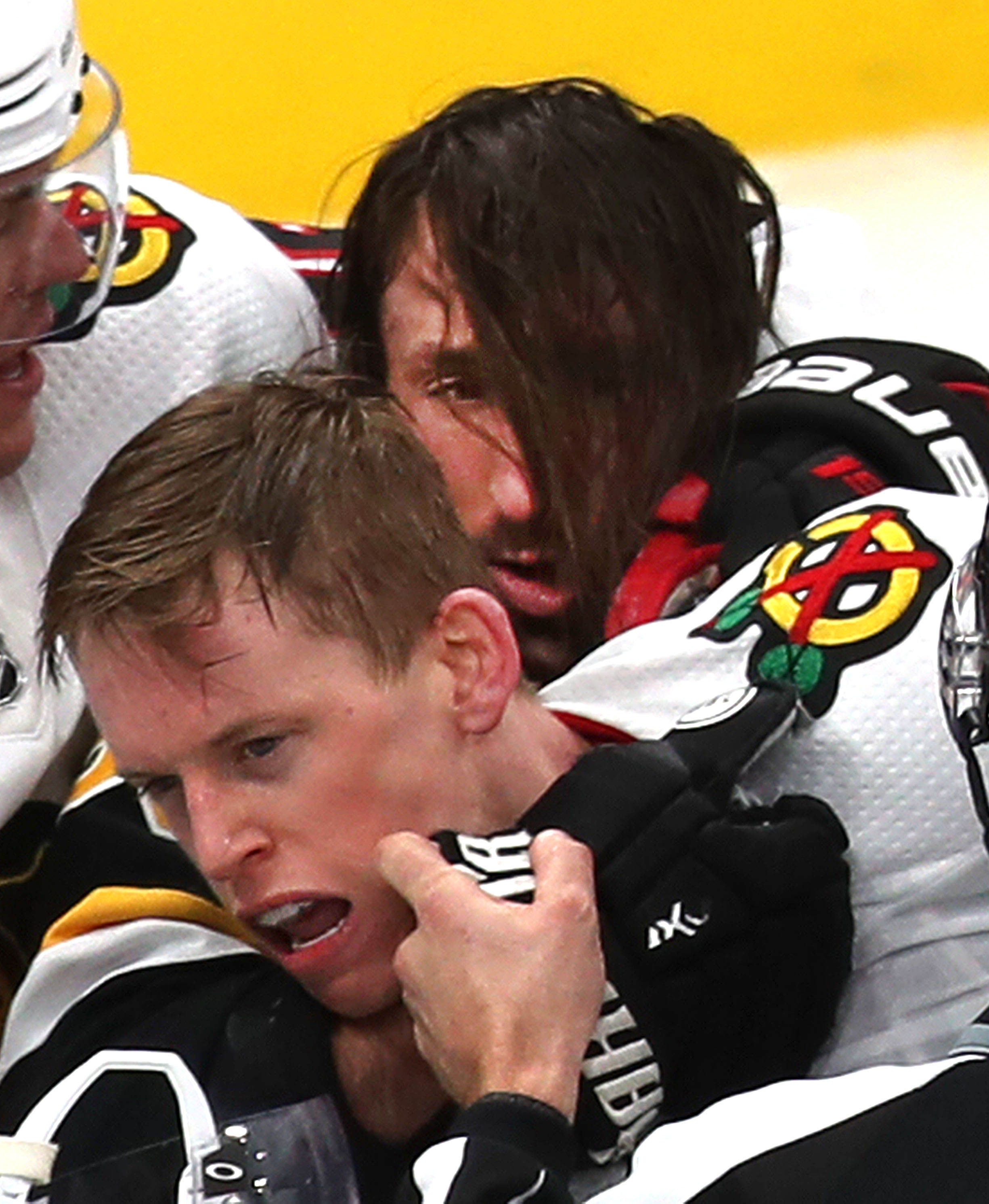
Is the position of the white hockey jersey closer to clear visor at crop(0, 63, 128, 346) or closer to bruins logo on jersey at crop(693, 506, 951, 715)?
clear visor at crop(0, 63, 128, 346)

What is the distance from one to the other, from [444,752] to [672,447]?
429mm

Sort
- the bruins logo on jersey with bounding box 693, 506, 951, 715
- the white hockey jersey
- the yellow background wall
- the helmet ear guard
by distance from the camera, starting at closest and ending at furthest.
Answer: the helmet ear guard < the bruins logo on jersey with bounding box 693, 506, 951, 715 < the white hockey jersey < the yellow background wall

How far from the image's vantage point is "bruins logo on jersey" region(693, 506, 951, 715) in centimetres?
130

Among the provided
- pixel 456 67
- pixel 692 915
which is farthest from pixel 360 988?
pixel 456 67

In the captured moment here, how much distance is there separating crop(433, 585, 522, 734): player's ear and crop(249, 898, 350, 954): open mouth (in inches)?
3.9

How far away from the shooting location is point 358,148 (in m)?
2.52

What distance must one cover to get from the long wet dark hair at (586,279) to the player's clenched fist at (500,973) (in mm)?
414

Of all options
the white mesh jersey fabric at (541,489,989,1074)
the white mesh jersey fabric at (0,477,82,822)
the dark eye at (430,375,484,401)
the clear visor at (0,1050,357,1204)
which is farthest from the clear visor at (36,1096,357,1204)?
the dark eye at (430,375,484,401)

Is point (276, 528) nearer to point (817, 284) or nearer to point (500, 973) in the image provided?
point (500, 973)

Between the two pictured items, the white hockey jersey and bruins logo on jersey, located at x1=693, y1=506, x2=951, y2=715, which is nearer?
bruins logo on jersey, located at x1=693, y1=506, x2=951, y2=715

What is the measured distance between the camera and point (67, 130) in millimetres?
1535

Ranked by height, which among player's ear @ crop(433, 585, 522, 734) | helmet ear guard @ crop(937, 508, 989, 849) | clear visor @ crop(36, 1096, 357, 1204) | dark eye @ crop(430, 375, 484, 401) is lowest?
clear visor @ crop(36, 1096, 357, 1204)

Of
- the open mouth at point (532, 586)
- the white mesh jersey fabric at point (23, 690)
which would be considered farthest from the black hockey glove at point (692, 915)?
the white mesh jersey fabric at point (23, 690)

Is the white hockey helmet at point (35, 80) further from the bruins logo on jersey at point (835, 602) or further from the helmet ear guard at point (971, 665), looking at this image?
the helmet ear guard at point (971, 665)
